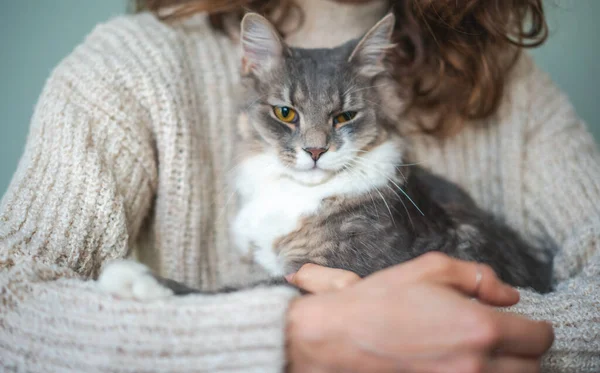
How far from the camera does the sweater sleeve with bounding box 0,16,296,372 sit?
851 mm

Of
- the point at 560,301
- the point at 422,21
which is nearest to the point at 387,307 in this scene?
the point at 560,301

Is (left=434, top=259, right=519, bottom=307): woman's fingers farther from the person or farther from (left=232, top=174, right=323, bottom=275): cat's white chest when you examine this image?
(left=232, top=174, right=323, bottom=275): cat's white chest

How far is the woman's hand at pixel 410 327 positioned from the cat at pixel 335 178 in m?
0.30

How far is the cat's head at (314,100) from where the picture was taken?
1.27 m

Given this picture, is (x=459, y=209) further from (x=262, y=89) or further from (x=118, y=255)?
(x=118, y=255)

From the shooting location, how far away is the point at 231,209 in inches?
61.1

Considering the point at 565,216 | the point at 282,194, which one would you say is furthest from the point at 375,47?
the point at 565,216

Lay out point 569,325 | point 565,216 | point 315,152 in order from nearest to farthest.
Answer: point 569,325 → point 315,152 → point 565,216

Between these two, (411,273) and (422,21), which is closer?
(411,273)

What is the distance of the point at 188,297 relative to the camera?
3.00ft

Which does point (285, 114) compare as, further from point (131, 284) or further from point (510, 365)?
point (510, 365)

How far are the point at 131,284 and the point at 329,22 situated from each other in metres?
1.09

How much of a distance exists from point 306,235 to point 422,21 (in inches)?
32.3

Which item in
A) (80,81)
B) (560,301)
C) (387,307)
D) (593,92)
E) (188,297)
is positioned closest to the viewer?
(387,307)
